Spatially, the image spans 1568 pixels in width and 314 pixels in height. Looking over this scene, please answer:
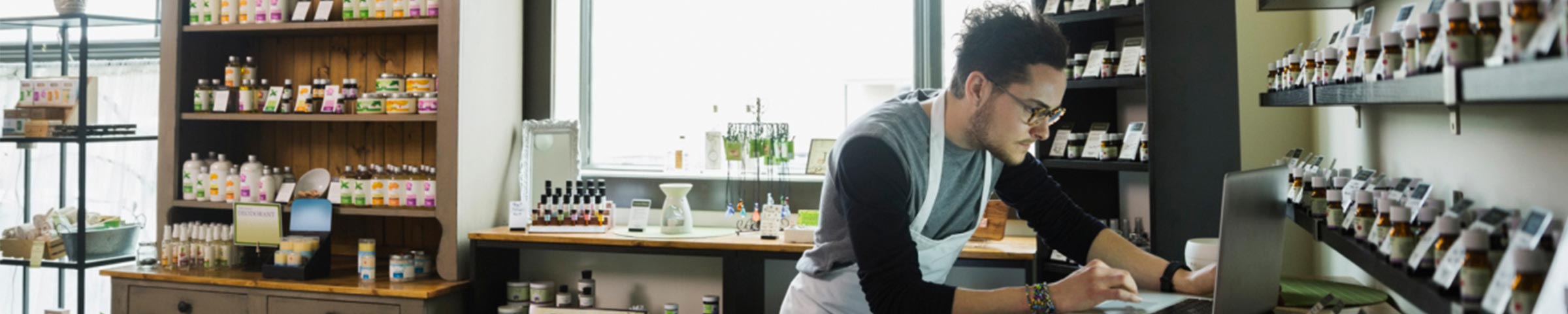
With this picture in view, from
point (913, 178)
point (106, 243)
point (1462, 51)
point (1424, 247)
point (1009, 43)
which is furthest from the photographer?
point (106, 243)

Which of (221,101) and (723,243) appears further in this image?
(221,101)

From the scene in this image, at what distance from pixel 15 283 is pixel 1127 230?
17.0ft

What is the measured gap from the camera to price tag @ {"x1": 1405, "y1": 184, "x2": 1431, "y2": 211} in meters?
1.54

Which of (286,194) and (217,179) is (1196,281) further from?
(217,179)

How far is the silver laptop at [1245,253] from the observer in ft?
5.14

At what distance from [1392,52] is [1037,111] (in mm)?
656

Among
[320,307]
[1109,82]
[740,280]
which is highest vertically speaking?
[1109,82]

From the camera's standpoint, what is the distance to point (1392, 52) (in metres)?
1.45

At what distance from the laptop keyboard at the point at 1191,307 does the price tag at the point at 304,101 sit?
11.6 feet

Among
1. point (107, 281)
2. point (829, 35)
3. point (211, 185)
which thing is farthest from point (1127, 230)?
point (107, 281)

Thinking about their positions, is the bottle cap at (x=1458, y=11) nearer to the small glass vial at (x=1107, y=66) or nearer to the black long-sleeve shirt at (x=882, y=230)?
the black long-sleeve shirt at (x=882, y=230)

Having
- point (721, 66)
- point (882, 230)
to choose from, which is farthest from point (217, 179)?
point (882, 230)

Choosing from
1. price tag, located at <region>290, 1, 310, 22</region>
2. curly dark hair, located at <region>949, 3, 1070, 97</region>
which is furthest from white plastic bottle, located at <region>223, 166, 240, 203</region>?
curly dark hair, located at <region>949, 3, 1070, 97</region>

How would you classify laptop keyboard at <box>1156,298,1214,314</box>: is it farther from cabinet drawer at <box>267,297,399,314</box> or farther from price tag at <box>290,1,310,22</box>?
price tag at <box>290,1,310,22</box>
